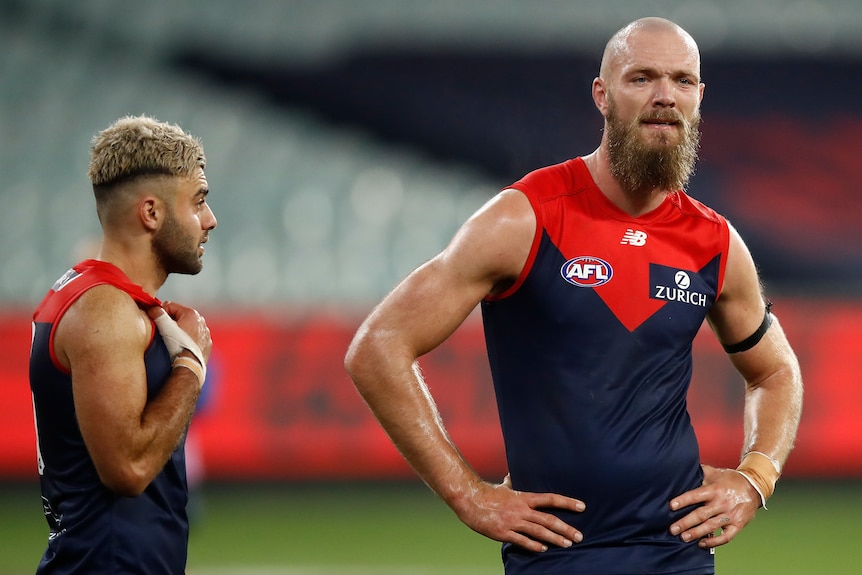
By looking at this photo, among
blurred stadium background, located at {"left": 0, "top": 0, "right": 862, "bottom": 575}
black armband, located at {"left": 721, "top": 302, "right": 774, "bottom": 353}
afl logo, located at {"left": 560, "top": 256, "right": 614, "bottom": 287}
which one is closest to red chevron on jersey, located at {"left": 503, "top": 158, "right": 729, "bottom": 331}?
afl logo, located at {"left": 560, "top": 256, "right": 614, "bottom": 287}

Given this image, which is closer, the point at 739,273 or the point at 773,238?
the point at 739,273

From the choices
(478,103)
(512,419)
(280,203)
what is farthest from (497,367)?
(478,103)

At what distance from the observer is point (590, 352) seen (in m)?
3.71

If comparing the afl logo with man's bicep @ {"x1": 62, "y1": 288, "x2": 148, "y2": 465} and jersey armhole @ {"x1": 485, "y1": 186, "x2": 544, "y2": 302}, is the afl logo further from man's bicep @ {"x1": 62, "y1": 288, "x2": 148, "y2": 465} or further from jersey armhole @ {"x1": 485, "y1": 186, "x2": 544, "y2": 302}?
man's bicep @ {"x1": 62, "y1": 288, "x2": 148, "y2": 465}

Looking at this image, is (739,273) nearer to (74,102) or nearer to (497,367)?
(497,367)

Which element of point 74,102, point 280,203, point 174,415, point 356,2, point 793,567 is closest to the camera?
point 174,415

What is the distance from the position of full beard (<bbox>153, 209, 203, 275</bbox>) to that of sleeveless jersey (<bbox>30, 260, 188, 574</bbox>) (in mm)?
174

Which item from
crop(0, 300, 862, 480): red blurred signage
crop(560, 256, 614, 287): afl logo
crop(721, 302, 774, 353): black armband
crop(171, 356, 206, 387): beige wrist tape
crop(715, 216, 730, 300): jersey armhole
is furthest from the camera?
crop(0, 300, 862, 480): red blurred signage

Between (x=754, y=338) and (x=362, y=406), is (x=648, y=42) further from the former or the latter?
(x=362, y=406)

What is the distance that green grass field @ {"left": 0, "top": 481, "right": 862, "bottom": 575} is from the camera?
8.29 meters

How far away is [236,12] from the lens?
16750 mm

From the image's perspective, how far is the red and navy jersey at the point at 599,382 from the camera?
369cm

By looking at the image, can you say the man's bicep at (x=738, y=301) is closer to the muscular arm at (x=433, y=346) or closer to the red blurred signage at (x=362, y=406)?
the muscular arm at (x=433, y=346)

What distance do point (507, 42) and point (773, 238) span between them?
4275 mm
